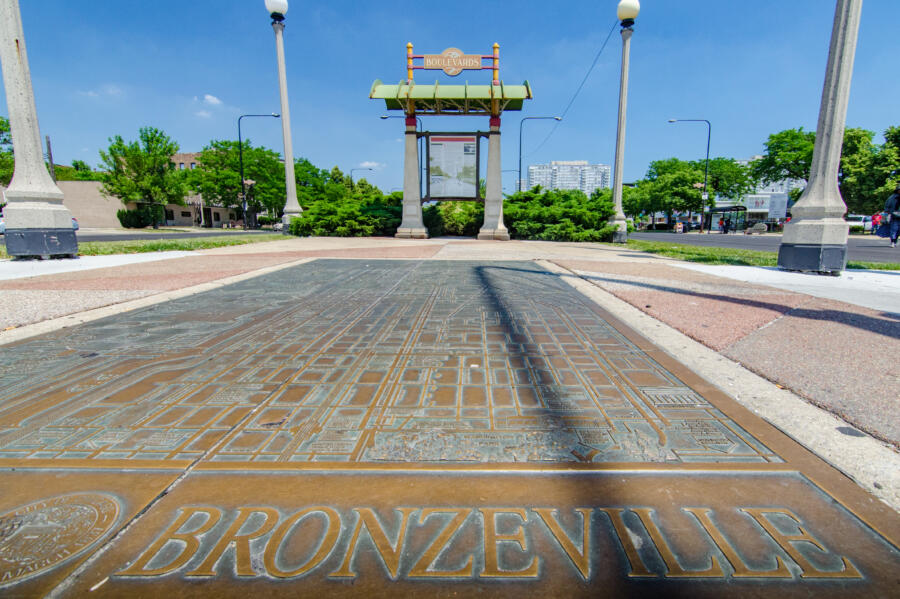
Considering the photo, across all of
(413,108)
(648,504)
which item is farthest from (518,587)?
Answer: (413,108)

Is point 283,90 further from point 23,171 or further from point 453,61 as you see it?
point 23,171

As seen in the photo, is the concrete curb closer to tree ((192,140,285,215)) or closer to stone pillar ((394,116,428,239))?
stone pillar ((394,116,428,239))

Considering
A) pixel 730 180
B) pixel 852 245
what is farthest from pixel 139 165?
pixel 730 180

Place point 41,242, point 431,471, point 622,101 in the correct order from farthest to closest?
point 622,101
point 41,242
point 431,471

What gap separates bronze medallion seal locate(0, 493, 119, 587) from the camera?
4.79 feet

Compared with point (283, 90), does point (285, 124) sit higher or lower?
lower

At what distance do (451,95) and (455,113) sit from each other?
1348 millimetres

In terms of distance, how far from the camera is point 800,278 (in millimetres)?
7863

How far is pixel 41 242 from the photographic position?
974cm

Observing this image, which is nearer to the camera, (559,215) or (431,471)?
(431,471)

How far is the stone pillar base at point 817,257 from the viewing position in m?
8.14

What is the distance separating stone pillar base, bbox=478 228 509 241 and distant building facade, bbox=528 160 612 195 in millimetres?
131952

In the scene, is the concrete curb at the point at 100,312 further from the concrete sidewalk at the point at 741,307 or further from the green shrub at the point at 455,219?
the green shrub at the point at 455,219

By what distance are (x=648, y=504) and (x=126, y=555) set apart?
196 centimetres
